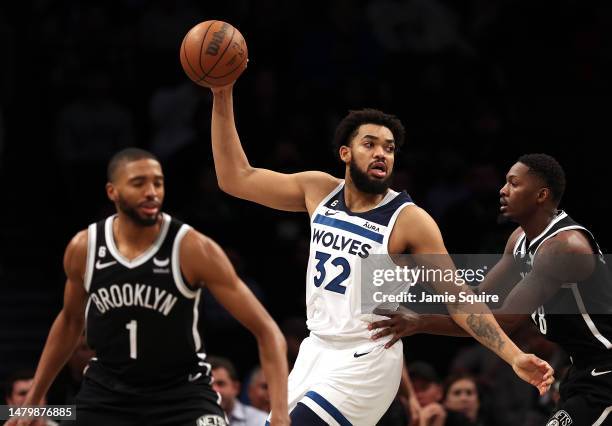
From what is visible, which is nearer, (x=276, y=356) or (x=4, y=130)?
(x=276, y=356)

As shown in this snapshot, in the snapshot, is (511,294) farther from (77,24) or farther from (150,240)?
(77,24)

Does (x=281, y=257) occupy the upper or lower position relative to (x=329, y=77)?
lower

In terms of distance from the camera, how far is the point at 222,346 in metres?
10.3

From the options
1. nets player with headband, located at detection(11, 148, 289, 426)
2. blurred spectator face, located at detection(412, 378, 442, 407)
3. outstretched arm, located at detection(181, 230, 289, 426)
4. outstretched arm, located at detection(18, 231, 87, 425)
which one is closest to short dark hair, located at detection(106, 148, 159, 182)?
nets player with headband, located at detection(11, 148, 289, 426)

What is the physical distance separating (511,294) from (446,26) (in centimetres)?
617

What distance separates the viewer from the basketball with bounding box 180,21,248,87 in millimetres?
6680

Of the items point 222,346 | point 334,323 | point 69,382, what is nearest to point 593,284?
point 334,323

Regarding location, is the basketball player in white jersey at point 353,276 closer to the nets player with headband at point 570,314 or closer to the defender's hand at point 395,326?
the defender's hand at point 395,326

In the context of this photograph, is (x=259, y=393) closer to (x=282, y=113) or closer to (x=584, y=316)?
(x=282, y=113)

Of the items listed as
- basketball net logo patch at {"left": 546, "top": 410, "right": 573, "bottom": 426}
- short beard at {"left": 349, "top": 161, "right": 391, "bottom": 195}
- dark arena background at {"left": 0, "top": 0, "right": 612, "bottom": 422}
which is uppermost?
dark arena background at {"left": 0, "top": 0, "right": 612, "bottom": 422}

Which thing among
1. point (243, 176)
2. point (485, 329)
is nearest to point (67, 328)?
point (243, 176)

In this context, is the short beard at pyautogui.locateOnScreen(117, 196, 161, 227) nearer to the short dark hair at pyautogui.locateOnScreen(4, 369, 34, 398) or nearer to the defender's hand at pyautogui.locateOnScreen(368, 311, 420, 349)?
the defender's hand at pyautogui.locateOnScreen(368, 311, 420, 349)

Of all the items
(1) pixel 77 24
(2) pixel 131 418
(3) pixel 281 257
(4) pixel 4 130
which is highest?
(1) pixel 77 24

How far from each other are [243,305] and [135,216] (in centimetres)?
71
